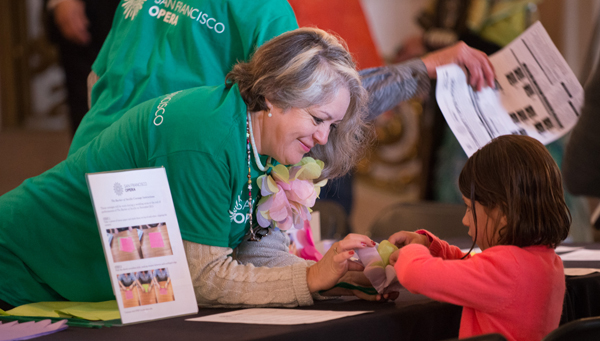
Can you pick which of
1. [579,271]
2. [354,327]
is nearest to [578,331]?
[354,327]

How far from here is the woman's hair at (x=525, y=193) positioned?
1146mm

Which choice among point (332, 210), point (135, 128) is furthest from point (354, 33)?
point (135, 128)

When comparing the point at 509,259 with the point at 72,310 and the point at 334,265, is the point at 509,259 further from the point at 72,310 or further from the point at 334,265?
the point at 72,310

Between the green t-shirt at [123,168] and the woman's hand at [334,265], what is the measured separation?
0.21 metres

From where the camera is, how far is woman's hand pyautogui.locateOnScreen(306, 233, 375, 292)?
127 centimetres

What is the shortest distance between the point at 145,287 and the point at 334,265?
39cm

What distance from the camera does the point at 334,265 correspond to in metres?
1.28

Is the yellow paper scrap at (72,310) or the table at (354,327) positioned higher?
the yellow paper scrap at (72,310)

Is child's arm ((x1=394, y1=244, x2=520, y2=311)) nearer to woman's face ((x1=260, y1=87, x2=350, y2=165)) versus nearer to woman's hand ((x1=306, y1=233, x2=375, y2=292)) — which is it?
woman's hand ((x1=306, y1=233, x2=375, y2=292))

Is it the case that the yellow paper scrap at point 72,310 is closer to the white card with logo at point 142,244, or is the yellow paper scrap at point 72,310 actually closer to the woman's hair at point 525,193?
the white card with logo at point 142,244

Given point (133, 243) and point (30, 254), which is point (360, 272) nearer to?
point (133, 243)

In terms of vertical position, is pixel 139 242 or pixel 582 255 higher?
pixel 139 242

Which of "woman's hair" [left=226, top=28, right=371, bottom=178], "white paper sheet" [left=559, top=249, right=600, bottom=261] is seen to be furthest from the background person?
"white paper sheet" [left=559, top=249, right=600, bottom=261]

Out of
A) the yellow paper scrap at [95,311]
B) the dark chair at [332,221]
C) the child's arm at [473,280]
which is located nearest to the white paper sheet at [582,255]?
the child's arm at [473,280]
